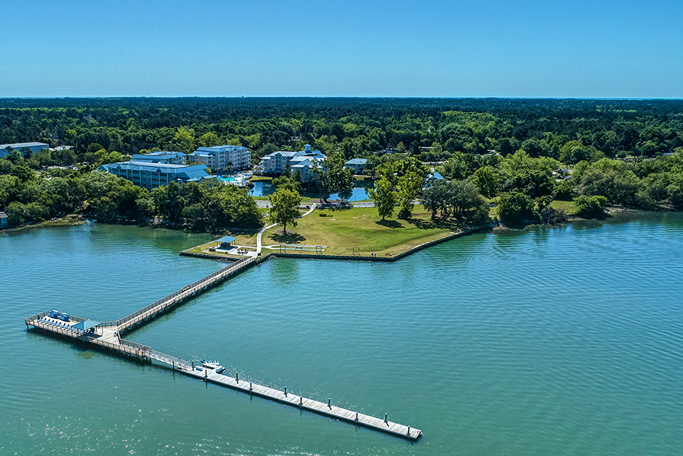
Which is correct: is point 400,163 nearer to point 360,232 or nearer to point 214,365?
point 360,232

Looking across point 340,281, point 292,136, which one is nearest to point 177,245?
point 340,281

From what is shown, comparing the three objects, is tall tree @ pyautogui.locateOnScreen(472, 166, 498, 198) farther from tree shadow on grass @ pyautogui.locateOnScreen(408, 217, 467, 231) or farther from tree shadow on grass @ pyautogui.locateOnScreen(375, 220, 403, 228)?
tree shadow on grass @ pyautogui.locateOnScreen(375, 220, 403, 228)

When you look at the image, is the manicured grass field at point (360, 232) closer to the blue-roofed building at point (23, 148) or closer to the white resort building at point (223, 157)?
the white resort building at point (223, 157)

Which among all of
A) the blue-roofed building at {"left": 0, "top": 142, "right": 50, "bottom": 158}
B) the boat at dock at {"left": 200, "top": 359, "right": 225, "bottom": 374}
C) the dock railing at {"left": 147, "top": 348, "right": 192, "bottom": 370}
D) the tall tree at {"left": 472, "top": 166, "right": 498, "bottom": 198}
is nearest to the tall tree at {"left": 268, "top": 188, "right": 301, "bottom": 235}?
the dock railing at {"left": 147, "top": 348, "right": 192, "bottom": 370}

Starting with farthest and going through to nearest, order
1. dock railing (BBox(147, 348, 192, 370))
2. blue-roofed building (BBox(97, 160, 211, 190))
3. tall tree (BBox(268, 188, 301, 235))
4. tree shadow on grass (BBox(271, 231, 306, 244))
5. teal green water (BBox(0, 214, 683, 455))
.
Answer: blue-roofed building (BBox(97, 160, 211, 190)) < tall tree (BBox(268, 188, 301, 235)) < tree shadow on grass (BBox(271, 231, 306, 244)) < dock railing (BBox(147, 348, 192, 370)) < teal green water (BBox(0, 214, 683, 455))

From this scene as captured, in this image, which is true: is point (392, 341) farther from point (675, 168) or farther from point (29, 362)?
point (675, 168)

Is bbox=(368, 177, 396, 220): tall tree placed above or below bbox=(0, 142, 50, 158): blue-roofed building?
below
